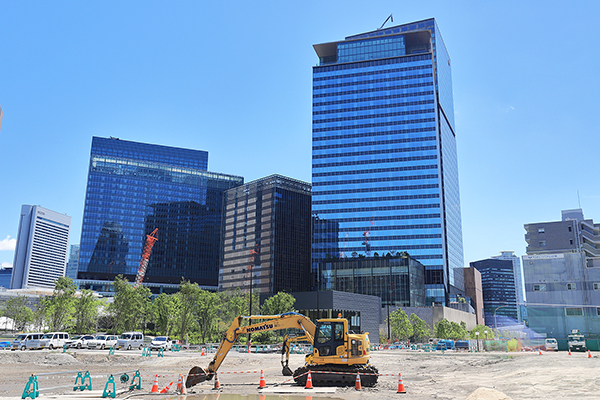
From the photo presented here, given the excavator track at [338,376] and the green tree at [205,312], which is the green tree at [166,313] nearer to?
the green tree at [205,312]

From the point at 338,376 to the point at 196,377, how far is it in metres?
7.45

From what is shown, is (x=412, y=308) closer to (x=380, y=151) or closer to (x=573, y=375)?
(x=380, y=151)

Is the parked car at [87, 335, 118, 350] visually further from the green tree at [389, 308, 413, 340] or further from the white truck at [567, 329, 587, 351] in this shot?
the white truck at [567, 329, 587, 351]

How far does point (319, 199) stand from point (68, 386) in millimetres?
132935

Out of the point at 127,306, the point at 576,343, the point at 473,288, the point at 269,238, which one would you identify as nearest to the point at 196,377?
the point at 576,343

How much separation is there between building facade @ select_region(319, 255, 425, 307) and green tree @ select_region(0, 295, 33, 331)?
7242cm

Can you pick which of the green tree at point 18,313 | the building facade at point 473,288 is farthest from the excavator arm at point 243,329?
the building facade at point 473,288

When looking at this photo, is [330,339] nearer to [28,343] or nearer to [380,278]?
[28,343]

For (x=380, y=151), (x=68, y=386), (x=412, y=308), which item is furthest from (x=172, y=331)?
(x=380, y=151)

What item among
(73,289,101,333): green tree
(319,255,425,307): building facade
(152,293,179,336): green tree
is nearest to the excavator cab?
(152,293,179,336): green tree

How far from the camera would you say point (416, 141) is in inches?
5965

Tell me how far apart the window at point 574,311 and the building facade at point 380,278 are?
53383 mm

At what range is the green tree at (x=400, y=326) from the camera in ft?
315

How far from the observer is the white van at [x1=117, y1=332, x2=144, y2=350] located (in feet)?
189
